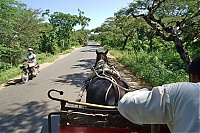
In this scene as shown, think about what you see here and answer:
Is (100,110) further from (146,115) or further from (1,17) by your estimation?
(1,17)

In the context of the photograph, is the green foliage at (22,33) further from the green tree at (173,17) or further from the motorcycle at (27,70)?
the green tree at (173,17)

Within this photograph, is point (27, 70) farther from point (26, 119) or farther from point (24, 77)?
point (26, 119)

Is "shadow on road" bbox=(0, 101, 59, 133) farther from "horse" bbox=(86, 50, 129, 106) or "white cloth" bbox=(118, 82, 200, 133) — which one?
"white cloth" bbox=(118, 82, 200, 133)

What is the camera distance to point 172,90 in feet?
3.94

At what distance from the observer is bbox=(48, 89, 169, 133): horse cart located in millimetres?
1942

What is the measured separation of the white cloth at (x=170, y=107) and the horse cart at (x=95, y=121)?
24.4 inches

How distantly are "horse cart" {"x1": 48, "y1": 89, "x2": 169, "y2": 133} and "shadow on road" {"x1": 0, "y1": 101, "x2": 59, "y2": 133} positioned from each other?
72.1 inches

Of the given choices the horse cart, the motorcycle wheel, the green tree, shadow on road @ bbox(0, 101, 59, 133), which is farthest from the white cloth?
the motorcycle wheel

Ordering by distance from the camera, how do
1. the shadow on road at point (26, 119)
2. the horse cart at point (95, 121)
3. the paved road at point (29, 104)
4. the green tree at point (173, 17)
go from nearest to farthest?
1. the horse cart at point (95, 121)
2. the shadow on road at point (26, 119)
3. the paved road at point (29, 104)
4. the green tree at point (173, 17)

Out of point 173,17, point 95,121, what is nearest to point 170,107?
point 95,121

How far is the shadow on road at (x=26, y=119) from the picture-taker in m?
3.81

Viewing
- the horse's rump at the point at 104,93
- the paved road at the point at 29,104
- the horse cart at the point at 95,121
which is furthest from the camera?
the paved road at the point at 29,104

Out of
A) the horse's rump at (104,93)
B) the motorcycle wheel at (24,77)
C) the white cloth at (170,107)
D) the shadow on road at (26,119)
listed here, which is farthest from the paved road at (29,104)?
the white cloth at (170,107)

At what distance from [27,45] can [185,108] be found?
14376mm
